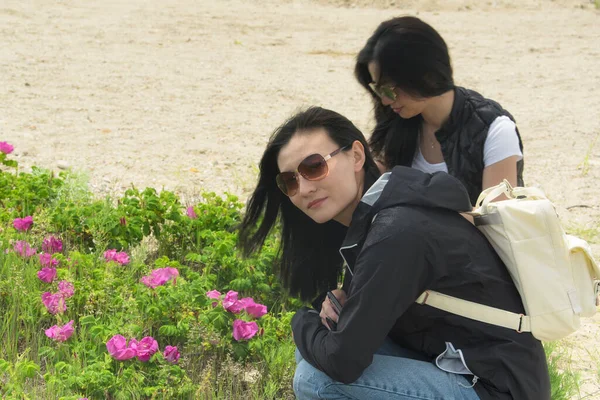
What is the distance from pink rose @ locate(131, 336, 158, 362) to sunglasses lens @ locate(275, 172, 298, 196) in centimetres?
76

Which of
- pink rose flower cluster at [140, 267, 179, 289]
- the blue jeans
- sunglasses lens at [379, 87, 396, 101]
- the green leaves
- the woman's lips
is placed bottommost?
the green leaves

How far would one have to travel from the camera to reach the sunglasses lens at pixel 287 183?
263 cm

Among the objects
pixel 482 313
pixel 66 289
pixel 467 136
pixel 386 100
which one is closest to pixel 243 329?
pixel 66 289

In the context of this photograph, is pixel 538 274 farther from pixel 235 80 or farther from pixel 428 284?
pixel 235 80

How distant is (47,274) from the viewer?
337 cm

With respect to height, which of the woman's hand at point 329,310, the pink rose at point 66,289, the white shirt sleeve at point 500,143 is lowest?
the pink rose at point 66,289

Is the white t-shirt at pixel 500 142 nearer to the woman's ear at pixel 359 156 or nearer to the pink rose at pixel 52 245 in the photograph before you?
the woman's ear at pixel 359 156

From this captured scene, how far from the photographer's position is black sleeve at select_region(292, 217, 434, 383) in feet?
7.34

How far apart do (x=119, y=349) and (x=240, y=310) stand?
488 mm

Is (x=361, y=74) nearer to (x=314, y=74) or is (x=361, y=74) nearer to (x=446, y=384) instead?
(x=446, y=384)

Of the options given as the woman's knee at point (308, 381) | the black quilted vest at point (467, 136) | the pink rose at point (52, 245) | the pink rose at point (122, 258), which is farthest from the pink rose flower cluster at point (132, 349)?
the black quilted vest at point (467, 136)

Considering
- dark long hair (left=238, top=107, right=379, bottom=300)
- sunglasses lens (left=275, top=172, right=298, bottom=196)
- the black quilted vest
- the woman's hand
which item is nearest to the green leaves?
dark long hair (left=238, top=107, right=379, bottom=300)

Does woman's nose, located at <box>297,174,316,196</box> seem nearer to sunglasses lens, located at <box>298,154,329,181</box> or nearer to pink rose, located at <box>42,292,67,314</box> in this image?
sunglasses lens, located at <box>298,154,329,181</box>

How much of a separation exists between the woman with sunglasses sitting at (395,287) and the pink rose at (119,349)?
24.3 inches
